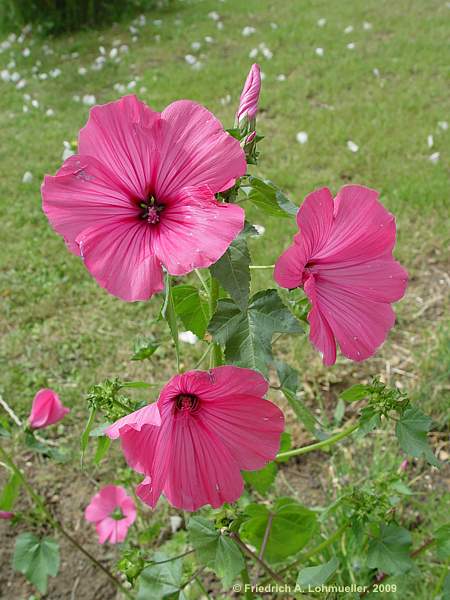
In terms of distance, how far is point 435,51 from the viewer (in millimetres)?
4402

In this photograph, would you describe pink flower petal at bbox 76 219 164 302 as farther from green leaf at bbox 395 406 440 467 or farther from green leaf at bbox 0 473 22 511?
green leaf at bbox 0 473 22 511

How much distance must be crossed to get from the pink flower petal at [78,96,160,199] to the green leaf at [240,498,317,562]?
2.57 feet

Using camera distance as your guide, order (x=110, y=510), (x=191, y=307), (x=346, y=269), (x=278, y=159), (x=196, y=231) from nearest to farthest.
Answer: (x=196, y=231) → (x=346, y=269) → (x=191, y=307) → (x=110, y=510) → (x=278, y=159)

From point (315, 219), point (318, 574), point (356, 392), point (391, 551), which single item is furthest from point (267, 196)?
point (391, 551)

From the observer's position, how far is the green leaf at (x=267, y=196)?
77cm

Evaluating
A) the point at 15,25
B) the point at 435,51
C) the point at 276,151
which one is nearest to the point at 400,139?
the point at 276,151

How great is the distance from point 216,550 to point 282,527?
272 mm

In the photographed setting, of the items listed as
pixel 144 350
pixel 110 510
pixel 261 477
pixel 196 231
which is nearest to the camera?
pixel 196 231

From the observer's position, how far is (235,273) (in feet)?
2.46

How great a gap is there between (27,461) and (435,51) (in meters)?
3.85

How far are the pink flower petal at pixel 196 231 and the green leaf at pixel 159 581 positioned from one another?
0.69 metres

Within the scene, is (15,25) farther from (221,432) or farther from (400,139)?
(221,432)

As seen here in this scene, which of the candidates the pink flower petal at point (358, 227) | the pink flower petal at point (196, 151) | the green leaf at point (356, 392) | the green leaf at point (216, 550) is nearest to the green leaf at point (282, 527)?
the green leaf at point (216, 550)

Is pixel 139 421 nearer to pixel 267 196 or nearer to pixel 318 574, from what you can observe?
pixel 267 196
